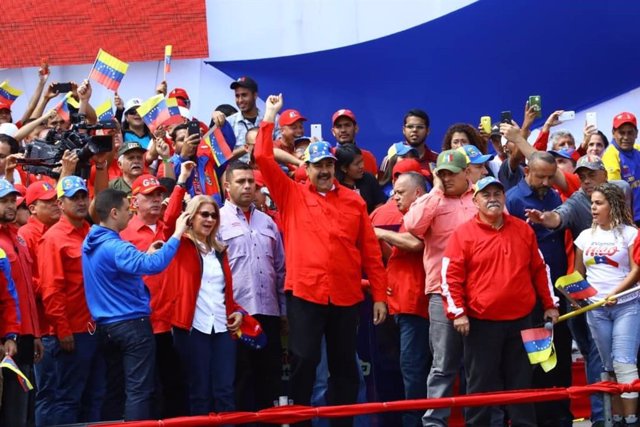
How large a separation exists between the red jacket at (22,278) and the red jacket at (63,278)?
0.61 feet

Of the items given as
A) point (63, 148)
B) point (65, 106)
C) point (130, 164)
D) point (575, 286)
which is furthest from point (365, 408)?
point (65, 106)

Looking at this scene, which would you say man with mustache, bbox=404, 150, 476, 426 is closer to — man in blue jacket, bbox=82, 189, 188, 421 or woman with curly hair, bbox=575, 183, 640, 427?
woman with curly hair, bbox=575, 183, 640, 427

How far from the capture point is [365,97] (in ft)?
46.9

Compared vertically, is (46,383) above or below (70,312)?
below

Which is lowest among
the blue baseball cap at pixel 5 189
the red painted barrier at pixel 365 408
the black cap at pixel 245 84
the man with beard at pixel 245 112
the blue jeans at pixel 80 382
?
the red painted barrier at pixel 365 408

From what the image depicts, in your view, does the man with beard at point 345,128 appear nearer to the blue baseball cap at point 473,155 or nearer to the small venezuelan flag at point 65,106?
the blue baseball cap at point 473,155

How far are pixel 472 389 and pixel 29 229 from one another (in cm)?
358

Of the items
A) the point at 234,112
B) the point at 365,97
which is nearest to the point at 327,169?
the point at 234,112

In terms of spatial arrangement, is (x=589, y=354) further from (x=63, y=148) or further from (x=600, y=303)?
(x=63, y=148)

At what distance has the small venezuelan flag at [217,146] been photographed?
10781 millimetres

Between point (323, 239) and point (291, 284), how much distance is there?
402 mm

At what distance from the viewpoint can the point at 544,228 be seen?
1037 centimetres

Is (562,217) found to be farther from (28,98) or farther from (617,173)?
(28,98)

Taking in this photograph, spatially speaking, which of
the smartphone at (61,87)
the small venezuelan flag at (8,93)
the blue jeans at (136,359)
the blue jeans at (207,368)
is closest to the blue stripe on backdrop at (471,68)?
the smartphone at (61,87)
